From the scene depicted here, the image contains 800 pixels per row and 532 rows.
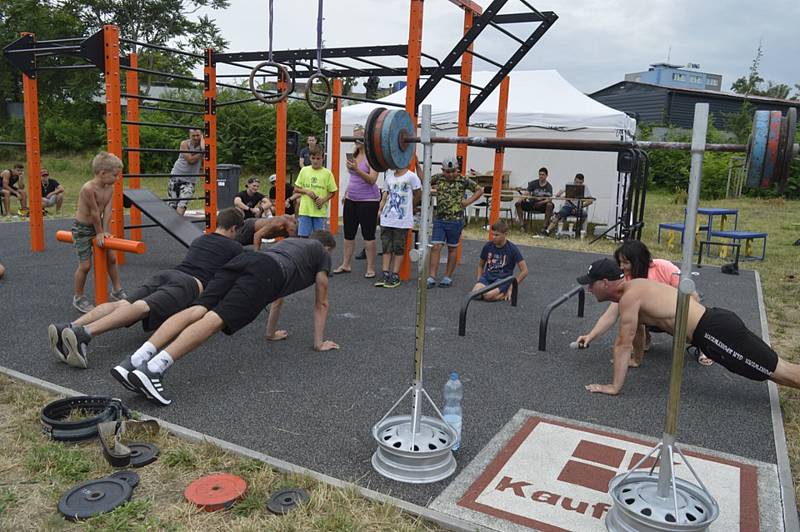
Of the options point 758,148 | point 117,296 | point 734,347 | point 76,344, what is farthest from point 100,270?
point 758,148

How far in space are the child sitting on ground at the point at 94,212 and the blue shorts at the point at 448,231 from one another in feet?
10.3

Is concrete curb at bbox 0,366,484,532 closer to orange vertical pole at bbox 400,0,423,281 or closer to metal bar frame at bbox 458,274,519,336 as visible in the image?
metal bar frame at bbox 458,274,519,336

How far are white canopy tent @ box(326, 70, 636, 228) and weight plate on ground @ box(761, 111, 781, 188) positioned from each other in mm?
9234

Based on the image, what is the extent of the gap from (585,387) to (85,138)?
957 inches

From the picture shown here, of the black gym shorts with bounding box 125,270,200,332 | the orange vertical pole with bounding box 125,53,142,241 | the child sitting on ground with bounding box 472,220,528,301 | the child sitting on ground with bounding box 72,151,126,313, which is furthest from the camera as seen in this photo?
the orange vertical pole with bounding box 125,53,142,241

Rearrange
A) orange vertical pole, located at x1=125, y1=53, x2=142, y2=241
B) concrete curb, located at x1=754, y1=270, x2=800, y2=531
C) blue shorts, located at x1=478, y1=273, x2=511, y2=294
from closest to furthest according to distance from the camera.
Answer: concrete curb, located at x1=754, y1=270, x2=800, y2=531, blue shorts, located at x1=478, y1=273, x2=511, y2=294, orange vertical pole, located at x1=125, y1=53, x2=142, y2=241

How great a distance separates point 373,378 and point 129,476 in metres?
1.60

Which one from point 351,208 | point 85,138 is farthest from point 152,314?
point 85,138

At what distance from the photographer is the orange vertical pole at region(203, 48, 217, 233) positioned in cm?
673

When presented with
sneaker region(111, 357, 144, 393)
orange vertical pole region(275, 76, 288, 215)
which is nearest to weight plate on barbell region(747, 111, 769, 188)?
sneaker region(111, 357, 144, 393)

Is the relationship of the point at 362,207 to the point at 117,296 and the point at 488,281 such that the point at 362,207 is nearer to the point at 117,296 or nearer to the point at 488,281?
the point at 488,281

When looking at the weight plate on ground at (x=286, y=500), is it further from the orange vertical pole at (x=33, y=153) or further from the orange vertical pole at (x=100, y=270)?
the orange vertical pole at (x=33, y=153)

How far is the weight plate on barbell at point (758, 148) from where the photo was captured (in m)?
2.14

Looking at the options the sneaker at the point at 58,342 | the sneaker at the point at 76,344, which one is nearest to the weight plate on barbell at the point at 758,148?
the sneaker at the point at 76,344
